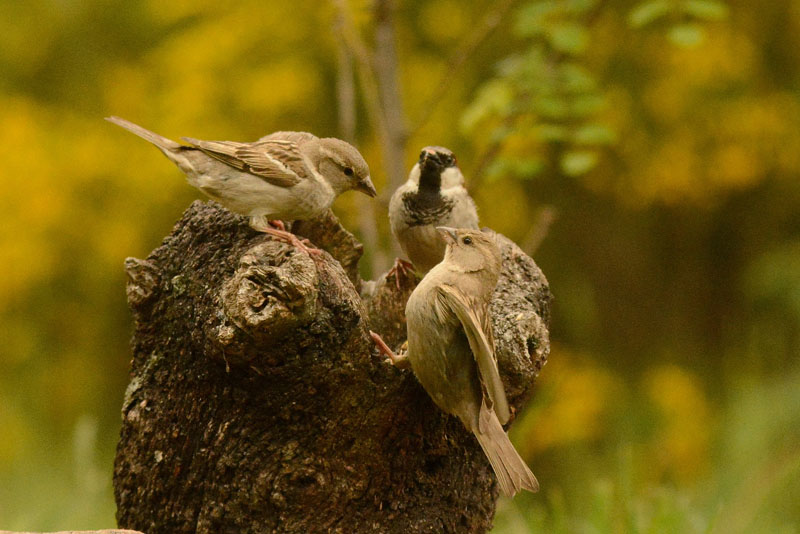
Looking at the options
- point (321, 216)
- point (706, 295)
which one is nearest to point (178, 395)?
point (321, 216)

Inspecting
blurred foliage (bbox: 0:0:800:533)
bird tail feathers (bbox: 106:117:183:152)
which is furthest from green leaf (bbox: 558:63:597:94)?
bird tail feathers (bbox: 106:117:183:152)

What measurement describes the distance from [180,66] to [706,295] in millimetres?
5291

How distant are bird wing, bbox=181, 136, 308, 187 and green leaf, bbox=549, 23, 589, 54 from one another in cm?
144

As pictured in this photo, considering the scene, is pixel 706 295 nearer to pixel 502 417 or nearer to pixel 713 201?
pixel 713 201

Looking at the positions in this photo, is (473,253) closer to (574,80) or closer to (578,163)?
(578,163)

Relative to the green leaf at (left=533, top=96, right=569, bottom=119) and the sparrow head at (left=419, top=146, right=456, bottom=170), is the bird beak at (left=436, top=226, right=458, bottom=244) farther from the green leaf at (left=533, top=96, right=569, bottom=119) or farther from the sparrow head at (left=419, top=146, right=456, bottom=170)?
the green leaf at (left=533, top=96, right=569, bottom=119)

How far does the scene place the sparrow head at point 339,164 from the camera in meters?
3.48

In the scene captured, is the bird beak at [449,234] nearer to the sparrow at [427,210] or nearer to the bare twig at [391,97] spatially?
the sparrow at [427,210]

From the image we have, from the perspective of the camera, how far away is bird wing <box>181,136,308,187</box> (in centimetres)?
325

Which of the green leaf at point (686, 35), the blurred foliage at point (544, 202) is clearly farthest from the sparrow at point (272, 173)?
the blurred foliage at point (544, 202)

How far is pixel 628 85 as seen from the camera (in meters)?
7.73

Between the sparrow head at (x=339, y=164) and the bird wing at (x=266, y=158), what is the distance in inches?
4.4

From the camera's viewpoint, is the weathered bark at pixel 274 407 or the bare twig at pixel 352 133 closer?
the weathered bark at pixel 274 407

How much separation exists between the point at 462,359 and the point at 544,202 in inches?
204
